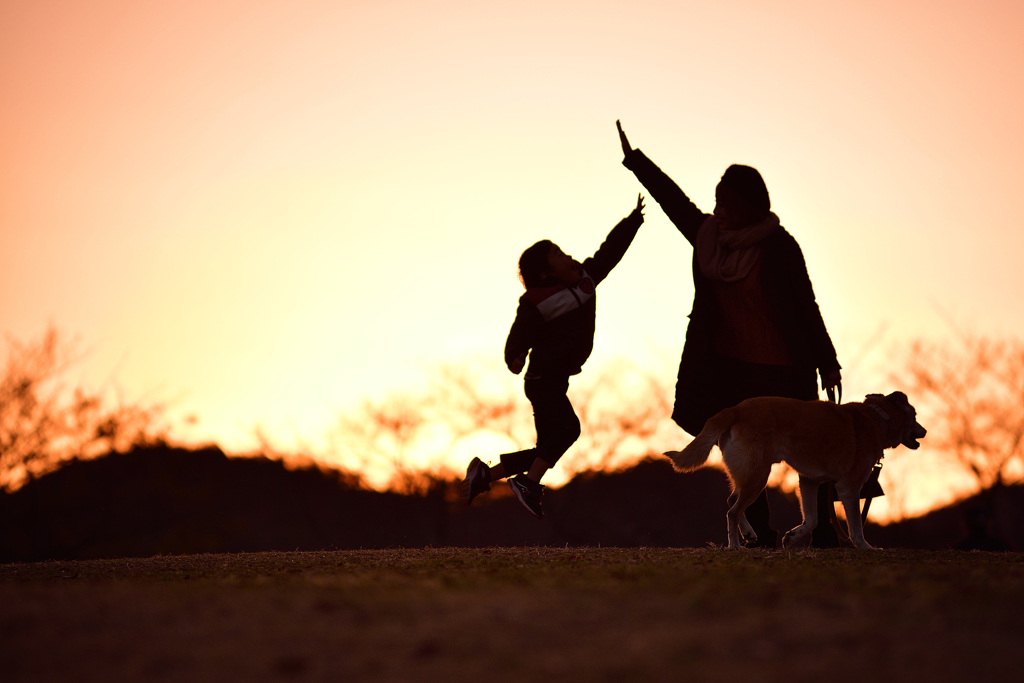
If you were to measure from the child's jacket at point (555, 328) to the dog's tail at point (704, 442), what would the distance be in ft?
3.64

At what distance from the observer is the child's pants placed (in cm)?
677

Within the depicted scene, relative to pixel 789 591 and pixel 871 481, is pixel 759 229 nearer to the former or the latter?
pixel 871 481

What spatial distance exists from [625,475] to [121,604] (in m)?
29.3

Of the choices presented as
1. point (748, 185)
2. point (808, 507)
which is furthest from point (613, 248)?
point (808, 507)

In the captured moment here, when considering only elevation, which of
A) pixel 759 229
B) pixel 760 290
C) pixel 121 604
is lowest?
pixel 121 604

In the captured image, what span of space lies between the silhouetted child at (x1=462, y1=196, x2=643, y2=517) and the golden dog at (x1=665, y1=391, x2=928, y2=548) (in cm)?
103

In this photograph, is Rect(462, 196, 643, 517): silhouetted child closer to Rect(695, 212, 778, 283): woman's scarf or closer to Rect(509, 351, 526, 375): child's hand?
Rect(509, 351, 526, 375): child's hand

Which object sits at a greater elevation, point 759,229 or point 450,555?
point 759,229

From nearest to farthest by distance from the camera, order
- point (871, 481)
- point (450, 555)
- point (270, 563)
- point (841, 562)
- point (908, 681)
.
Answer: point (908, 681)
point (841, 562)
point (270, 563)
point (450, 555)
point (871, 481)

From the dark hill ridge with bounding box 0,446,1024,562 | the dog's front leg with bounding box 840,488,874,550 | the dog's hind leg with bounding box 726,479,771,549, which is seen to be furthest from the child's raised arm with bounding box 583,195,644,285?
the dark hill ridge with bounding box 0,446,1024,562

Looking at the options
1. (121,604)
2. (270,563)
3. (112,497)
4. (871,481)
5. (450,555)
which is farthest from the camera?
(112,497)

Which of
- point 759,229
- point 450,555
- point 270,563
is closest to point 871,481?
point 759,229

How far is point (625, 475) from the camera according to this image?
3172cm

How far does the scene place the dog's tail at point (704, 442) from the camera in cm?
609
